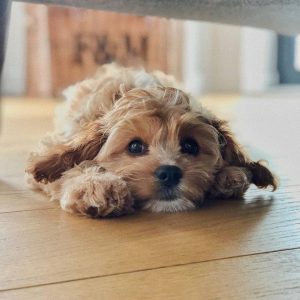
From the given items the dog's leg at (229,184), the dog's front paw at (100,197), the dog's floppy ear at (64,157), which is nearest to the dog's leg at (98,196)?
the dog's front paw at (100,197)

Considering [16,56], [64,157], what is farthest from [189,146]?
[16,56]

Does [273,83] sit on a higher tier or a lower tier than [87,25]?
lower

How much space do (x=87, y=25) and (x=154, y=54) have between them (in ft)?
2.25

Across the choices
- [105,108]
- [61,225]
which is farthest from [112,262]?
[105,108]

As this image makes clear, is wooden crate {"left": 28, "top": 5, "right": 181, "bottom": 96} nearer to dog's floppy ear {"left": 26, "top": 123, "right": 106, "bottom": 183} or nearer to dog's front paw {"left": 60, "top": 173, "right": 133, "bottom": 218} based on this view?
dog's floppy ear {"left": 26, "top": 123, "right": 106, "bottom": 183}

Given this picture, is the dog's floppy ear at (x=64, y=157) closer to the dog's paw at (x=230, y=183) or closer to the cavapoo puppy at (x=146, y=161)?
the cavapoo puppy at (x=146, y=161)

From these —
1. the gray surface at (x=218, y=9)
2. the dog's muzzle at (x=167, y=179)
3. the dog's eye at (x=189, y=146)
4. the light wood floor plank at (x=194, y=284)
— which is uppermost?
the gray surface at (x=218, y=9)

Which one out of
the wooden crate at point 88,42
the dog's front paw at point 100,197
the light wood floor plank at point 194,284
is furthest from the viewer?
the wooden crate at point 88,42

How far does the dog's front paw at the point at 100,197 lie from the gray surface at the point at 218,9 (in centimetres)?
55

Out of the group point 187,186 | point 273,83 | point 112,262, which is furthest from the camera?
point 273,83

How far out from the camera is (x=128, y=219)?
4.63ft

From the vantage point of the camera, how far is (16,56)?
569cm

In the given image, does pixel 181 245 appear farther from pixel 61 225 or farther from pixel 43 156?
pixel 43 156

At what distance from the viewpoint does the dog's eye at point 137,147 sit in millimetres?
1521
